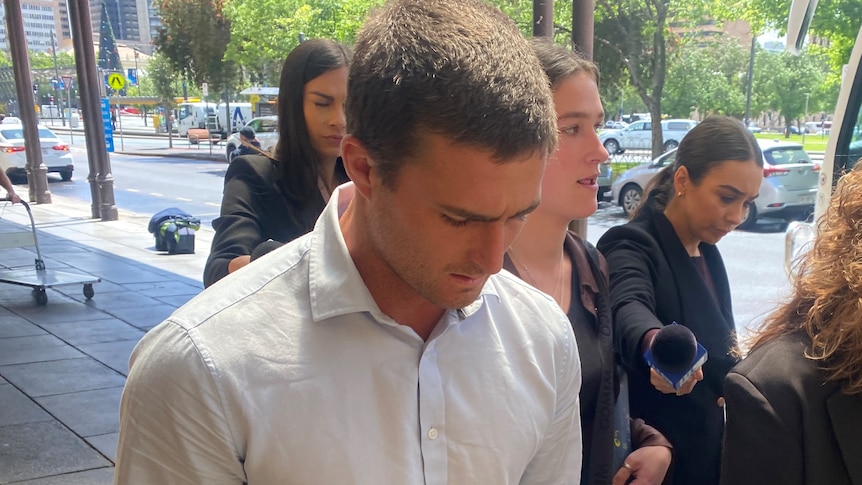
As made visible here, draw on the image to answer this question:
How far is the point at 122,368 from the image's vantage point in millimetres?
5887

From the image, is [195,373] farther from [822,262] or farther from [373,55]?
[822,262]

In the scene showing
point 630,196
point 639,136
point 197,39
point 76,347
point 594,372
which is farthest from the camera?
point 197,39

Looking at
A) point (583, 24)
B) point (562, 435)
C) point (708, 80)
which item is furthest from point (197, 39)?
point (562, 435)

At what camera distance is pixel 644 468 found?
210 cm

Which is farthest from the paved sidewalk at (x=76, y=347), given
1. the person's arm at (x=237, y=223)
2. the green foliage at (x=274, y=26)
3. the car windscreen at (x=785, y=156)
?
the green foliage at (x=274, y=26)

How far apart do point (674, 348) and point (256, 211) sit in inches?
52.6

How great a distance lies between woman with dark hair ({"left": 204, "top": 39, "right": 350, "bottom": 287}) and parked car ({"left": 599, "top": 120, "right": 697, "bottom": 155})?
2840 centimetres

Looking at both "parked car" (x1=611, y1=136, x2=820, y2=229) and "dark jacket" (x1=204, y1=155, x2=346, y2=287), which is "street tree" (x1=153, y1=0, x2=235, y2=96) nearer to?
"parked car" (x1=611, y1=136, x2=820, y2=229)

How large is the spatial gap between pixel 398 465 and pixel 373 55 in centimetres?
61

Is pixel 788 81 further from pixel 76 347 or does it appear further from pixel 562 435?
pixel 562 435

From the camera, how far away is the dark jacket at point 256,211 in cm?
244

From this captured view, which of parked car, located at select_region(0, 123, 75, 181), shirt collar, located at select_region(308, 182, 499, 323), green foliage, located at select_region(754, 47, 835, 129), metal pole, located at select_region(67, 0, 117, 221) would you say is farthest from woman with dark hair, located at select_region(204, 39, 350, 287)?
parked car, located at select_region(0, 123, 75, 181)

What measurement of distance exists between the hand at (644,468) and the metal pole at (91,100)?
12.5m

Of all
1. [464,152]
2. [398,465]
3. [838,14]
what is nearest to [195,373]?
[398,465]
